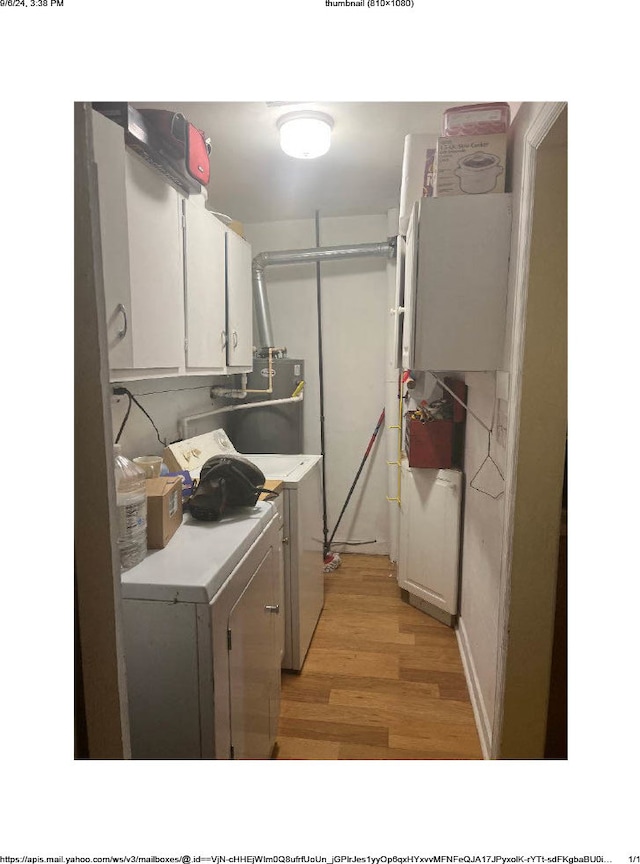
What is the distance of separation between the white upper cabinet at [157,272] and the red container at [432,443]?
1.12 metres

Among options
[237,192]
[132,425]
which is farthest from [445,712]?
[237,192]

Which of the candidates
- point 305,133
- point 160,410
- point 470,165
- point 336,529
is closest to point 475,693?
point 336,529

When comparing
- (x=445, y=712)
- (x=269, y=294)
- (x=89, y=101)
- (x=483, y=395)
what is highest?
(x=269, y=294)

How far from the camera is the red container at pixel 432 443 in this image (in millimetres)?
2359

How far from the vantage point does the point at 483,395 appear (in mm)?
1824

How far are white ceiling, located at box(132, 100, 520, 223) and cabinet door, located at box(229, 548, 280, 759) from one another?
1.62 meters

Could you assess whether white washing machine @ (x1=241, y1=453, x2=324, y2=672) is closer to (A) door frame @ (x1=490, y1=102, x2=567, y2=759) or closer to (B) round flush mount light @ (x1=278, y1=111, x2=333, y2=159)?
(A) door frame @ (x1=490, y1=102, x2=567, y2=759)

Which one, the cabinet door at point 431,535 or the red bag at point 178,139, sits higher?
the red bag at point 178,139

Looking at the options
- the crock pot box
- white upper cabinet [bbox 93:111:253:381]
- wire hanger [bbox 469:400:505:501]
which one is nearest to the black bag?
white upper cabinet [bbox 93:111:253:381]

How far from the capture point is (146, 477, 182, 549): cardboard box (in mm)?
1152

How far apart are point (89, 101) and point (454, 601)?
2.49 meters

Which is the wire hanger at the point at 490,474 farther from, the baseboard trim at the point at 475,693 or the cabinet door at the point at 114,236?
the cabinet door at the point at 114,236

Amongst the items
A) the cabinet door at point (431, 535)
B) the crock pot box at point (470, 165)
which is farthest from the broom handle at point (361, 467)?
the crock pot box at point (470, 165)
